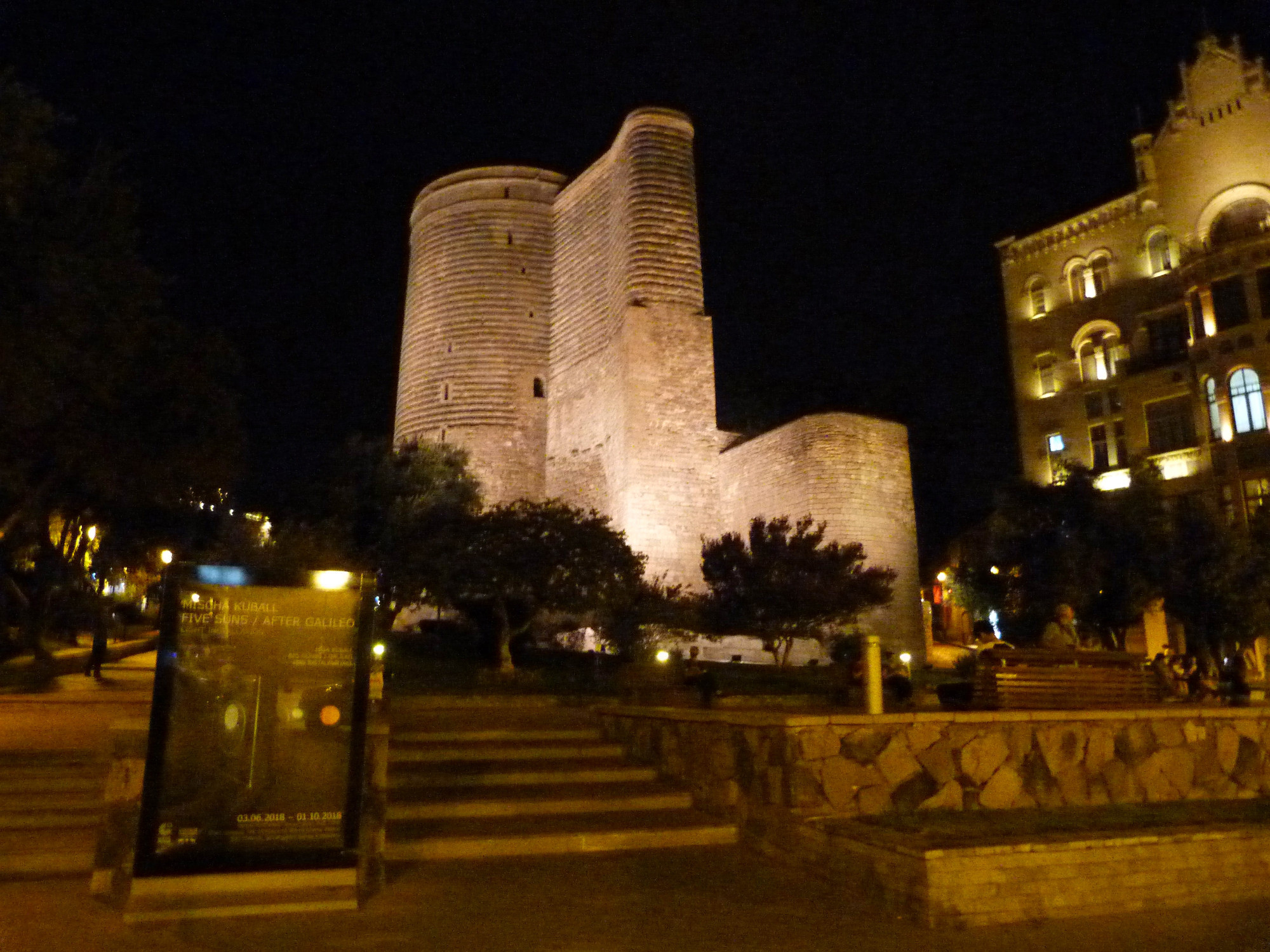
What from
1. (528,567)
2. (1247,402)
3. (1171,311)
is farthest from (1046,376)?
(528,567)

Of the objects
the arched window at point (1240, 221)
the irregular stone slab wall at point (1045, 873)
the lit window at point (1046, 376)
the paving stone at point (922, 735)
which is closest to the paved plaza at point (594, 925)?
the irregular stone slab wall at point (1045, 873)

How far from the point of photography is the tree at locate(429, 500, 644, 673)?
60.0 ft

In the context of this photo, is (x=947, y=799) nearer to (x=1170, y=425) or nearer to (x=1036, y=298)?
(x=1170, y=425)

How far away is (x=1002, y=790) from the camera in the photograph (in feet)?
23.2

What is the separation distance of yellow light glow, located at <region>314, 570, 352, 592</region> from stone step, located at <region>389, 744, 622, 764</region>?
128 inches

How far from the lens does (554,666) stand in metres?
19.4

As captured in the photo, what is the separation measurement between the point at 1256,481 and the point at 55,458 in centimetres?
2902

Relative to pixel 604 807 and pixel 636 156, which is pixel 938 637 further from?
Result: pixel 604 807

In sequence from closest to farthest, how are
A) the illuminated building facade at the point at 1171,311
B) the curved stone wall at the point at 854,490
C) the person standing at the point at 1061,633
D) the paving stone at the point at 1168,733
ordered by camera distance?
the paving stone at the point at 1168,733 → the person standing at the point at 1061,633 → the illuminated building facade at the point at 1171,311 → the curved stone wall at the point at 854,490

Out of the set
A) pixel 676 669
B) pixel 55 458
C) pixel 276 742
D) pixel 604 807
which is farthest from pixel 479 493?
pixel 276 742

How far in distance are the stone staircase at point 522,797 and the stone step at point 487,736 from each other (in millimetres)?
12

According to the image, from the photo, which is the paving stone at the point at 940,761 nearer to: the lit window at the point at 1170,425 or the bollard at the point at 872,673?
the bollard at the point at 872,673

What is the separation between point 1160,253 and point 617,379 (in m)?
18.1

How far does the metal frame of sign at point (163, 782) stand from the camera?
523 cm
